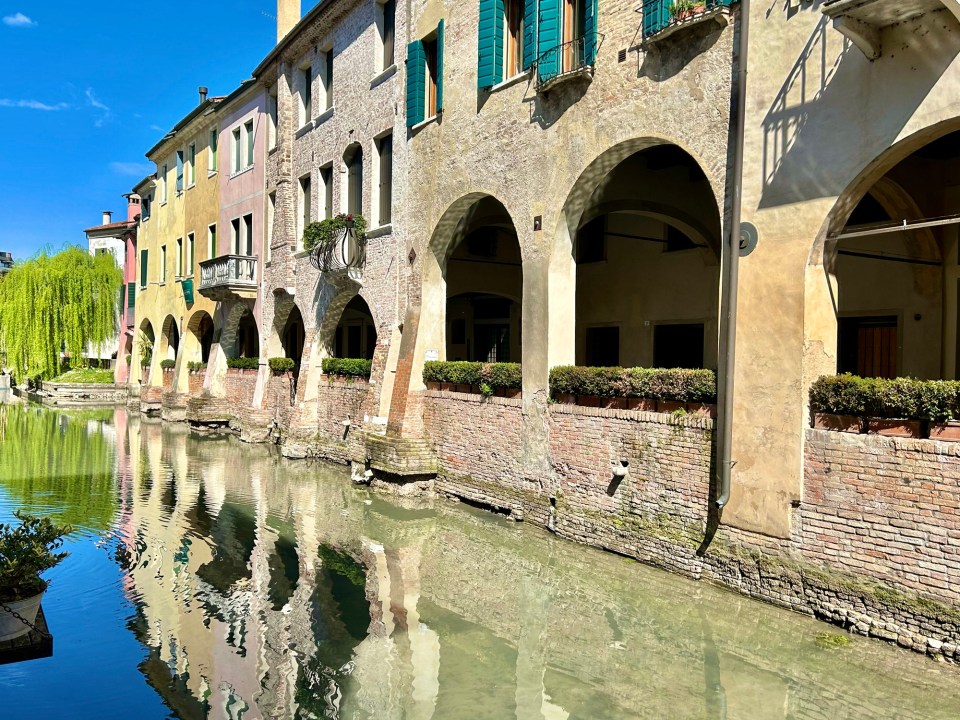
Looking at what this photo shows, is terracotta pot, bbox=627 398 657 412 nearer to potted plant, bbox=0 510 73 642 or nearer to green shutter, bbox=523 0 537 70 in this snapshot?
green shutter, bbox=523 0 537 70

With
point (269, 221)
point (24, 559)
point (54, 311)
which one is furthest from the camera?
point (54, 311)

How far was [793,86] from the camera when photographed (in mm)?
7555

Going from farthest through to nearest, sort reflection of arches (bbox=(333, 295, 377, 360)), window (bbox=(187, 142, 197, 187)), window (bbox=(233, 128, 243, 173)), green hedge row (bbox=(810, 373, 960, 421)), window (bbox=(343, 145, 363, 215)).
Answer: window (bbox=(187, 142, 197, 187))
reflection of arches (bbox=(333, 295, 377, 360))
window (bbox=(233, 128, 243, 173))
window (bbox=(343, 145, 363, 215))
green hedge row (bbox=(810, 373, 960, 421))

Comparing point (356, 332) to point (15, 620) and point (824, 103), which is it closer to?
point (15, 620)

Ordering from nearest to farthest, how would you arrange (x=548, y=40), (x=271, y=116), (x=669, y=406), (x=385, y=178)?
(x=669, y=406), (x=548, y=40), (x=385, y=178), (x=271, y=116)

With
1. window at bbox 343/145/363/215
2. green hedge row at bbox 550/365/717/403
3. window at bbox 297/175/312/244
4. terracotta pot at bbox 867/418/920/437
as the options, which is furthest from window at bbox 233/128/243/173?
terracotta pot at bbox 867/418/920/437

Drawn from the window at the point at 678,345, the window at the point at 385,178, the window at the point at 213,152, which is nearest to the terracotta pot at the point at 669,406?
the window at the point at 678,345

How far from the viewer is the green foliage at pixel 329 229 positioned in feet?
53.6

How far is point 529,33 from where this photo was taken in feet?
37.8

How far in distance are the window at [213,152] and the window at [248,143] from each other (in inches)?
125

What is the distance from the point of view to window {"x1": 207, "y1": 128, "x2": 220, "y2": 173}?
2666cm

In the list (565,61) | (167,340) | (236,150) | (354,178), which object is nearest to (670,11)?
(565,61)

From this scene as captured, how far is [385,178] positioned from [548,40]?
6.23 metres

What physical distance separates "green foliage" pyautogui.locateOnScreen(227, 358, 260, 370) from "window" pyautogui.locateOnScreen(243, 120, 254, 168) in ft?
20.7
